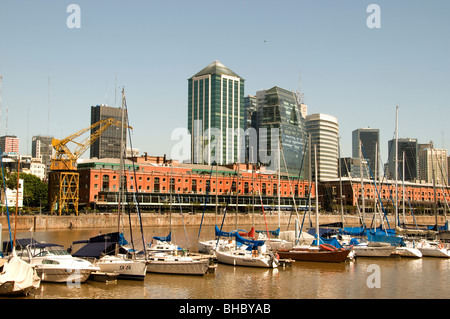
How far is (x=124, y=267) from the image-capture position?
1415 inches

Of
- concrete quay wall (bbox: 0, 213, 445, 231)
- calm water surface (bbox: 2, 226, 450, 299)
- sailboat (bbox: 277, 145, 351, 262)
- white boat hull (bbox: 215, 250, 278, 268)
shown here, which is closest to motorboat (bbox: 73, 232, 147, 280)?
calm water surface (bbox: 2, 226, 450, 299)

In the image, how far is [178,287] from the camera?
113 feet

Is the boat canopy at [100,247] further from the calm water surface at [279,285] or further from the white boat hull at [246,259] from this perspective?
the white boat hull at [246,259]

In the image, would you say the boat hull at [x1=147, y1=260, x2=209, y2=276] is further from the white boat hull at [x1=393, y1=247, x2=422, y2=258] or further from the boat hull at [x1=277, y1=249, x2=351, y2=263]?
the white boat hull at [x1=393, y1=247, x2=422, y2=258]

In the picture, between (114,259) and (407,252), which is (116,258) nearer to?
(114,259)

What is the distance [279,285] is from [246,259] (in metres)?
8.08

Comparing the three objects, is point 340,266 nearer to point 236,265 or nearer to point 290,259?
point 290,259

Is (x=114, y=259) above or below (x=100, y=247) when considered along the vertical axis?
below

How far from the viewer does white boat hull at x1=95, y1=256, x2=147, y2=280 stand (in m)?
35.6

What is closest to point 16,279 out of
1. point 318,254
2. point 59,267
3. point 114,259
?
point 59,267

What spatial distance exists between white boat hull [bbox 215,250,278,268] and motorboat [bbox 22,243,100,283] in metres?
14.2
